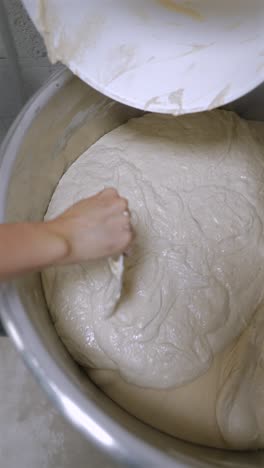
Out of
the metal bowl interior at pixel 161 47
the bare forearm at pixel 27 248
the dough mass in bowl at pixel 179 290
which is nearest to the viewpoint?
the bare forearm at pixel 27 248

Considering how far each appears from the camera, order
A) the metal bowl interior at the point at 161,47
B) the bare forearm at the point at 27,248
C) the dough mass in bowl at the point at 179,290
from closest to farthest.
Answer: the bare forearm at the point at 27,248, the metal bowl interior at the point at 161,47, the dough mass in bowl at the point at 179,290

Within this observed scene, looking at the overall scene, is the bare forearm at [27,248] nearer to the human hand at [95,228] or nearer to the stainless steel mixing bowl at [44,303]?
the human hand at [95,228]

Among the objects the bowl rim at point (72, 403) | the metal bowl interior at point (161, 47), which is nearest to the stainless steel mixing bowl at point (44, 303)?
the bowl rim at point (72, 403)

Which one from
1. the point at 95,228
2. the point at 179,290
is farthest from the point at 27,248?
the point at 179,290

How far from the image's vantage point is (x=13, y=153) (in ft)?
2.64

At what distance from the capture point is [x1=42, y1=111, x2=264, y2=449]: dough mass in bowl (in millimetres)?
812

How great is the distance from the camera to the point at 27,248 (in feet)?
1.82

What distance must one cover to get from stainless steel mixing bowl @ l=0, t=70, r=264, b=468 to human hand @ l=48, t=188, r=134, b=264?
172mm

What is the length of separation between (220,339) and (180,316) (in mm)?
97

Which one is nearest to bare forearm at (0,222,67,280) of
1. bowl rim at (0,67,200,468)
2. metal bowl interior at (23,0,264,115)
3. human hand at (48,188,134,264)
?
human hand at (48,188,134,264)

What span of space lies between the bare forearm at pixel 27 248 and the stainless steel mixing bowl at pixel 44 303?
149mm

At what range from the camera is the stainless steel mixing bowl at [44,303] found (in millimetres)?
611

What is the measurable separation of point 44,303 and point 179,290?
0.94 ft

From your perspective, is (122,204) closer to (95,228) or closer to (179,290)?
(95,228)
